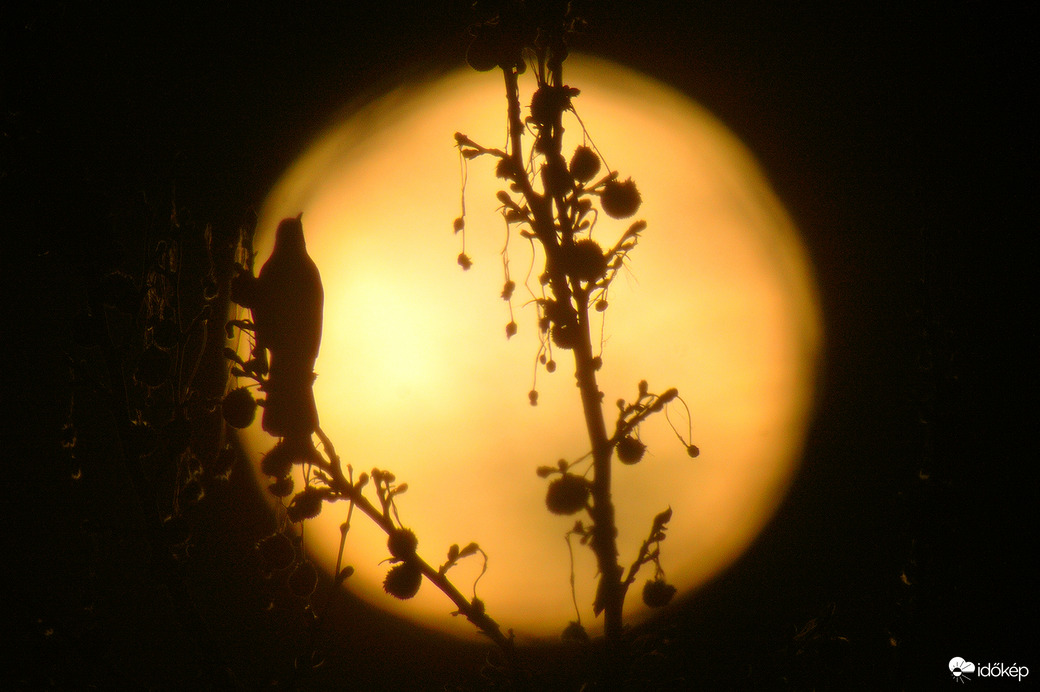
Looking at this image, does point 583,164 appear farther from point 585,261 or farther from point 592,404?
point 592,404

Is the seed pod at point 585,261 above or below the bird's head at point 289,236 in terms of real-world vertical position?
below

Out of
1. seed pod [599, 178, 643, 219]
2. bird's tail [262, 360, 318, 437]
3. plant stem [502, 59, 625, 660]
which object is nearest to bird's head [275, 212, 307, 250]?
bird's tail [262, 360, 318, 437]

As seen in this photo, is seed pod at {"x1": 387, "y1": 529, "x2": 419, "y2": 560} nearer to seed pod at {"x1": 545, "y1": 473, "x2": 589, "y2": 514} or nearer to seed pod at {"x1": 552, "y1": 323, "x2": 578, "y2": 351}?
seed pod at {"x1": 545, "y1": 473, "x2": 589, "y2": 514}

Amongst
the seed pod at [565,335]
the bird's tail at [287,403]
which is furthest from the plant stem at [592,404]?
the bird's tail at [287,403]

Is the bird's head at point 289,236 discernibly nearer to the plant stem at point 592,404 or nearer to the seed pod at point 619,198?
the plant stem at point 592,404

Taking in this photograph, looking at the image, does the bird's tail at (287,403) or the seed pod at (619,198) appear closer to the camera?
the bird's tail at (287,403)

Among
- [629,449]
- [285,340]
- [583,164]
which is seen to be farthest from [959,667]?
[285,340]

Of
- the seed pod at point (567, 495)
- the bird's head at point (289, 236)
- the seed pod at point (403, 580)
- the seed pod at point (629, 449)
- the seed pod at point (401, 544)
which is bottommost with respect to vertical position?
the seed pod at point (403, 580)
